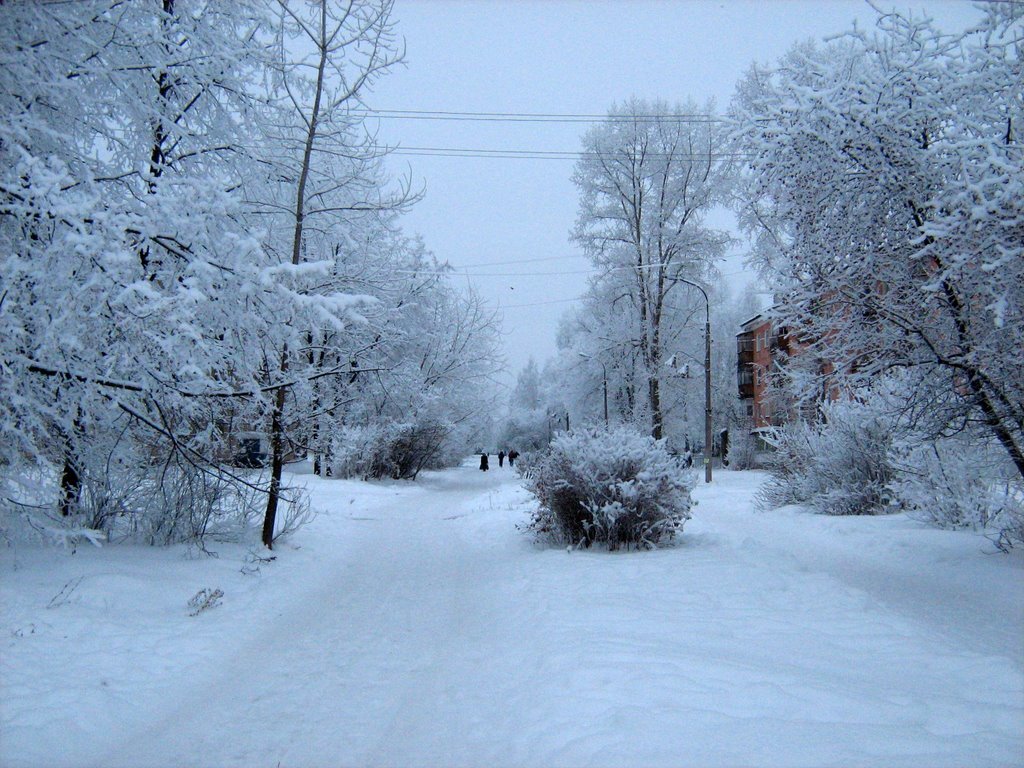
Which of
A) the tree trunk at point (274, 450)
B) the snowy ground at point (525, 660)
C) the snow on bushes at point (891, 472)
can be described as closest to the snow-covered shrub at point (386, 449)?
the tree trunk at point (274, 450)

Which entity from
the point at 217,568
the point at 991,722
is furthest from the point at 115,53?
the point at 991,722

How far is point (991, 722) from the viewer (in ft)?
10.6

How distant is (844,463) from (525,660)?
27.5 ft

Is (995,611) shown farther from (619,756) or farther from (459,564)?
(459,564)

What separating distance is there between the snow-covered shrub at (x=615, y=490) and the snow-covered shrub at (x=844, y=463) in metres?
3.21

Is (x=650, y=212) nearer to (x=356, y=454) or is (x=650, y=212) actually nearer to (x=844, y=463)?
(x=356, y=454)

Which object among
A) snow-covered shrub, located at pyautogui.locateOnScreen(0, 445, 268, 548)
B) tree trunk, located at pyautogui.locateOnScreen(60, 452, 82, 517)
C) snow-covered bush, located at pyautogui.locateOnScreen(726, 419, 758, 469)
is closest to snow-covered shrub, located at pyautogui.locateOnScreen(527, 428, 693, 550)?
snow-covered shrub, located at pyautogui.locateOnScreen(0, 445, 268, 548)

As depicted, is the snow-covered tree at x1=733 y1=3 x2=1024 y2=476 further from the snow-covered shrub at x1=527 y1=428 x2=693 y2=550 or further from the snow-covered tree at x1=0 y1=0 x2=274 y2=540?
the snow-covered tree at x1=0 y1=0 x2=274 y2=540

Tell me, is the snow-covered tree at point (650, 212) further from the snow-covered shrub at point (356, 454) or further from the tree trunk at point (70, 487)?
the tree trunk at point (70, 487)

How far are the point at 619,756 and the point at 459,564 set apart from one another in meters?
5.82

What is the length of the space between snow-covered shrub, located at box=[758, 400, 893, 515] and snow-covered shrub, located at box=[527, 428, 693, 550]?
10.5ft

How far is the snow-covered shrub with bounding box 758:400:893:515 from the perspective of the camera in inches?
405

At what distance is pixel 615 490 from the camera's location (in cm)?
833

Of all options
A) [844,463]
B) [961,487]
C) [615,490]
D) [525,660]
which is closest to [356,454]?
[615,490]
